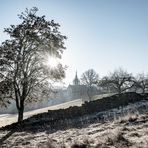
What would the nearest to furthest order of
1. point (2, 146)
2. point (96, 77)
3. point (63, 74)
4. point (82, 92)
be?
point (2, 146) → point (63, 74) → point (82, 92) → point (96, 77)

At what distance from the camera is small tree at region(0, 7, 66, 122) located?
23.7m

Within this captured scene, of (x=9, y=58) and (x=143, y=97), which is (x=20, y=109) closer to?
(x=9, y=58)

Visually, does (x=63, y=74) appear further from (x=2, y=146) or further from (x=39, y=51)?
(x=2, y=146)

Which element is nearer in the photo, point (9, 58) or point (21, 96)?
point (9, 58)

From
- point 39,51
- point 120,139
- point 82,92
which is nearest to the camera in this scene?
point 120,139

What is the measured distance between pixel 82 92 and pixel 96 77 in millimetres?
8958

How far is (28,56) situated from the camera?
25.1 meters

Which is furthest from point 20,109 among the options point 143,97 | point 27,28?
point 143,97

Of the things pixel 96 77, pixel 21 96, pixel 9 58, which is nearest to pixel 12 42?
pixel 9 58

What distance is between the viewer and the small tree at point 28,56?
77.7 ft

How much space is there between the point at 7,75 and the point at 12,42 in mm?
3313

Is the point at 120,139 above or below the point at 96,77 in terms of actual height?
below

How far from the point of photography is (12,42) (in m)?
24.2

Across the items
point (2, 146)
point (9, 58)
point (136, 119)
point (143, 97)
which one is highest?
point (9, 58)
